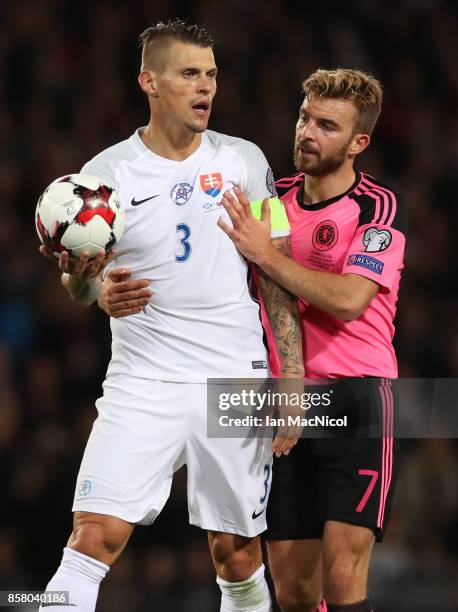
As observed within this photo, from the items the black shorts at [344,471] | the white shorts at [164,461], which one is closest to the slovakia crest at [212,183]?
the white shorts at [164,461]

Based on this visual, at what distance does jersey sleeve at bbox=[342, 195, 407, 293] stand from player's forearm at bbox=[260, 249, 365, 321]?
0.32 feet

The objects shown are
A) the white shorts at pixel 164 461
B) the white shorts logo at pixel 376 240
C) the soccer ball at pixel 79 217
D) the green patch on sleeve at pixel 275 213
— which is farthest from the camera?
the green patch on sleeve at pixel 275 213

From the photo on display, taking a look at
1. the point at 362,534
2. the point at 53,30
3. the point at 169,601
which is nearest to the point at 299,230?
the point at 362,534

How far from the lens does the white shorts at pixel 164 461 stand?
457 cm

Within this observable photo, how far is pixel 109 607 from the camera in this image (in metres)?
7.28

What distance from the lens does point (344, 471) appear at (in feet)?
15.7

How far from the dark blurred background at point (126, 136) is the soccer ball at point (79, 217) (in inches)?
129

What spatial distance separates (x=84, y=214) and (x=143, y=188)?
1.34ft

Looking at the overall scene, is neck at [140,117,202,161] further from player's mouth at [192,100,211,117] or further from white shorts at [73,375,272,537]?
white shorts at [73,375,272,537]

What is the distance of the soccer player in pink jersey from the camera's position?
185 inches

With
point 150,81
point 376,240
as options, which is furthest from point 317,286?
point 150,81

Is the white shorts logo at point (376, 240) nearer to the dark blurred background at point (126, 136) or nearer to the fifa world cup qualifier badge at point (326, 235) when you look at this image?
the fifa world cup qualifier badge at point (326, 235)

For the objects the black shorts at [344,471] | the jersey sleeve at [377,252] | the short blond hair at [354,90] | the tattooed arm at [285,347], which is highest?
the short blond hair at [354,90]

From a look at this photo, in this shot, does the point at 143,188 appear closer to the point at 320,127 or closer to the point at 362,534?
the point at 320,127
